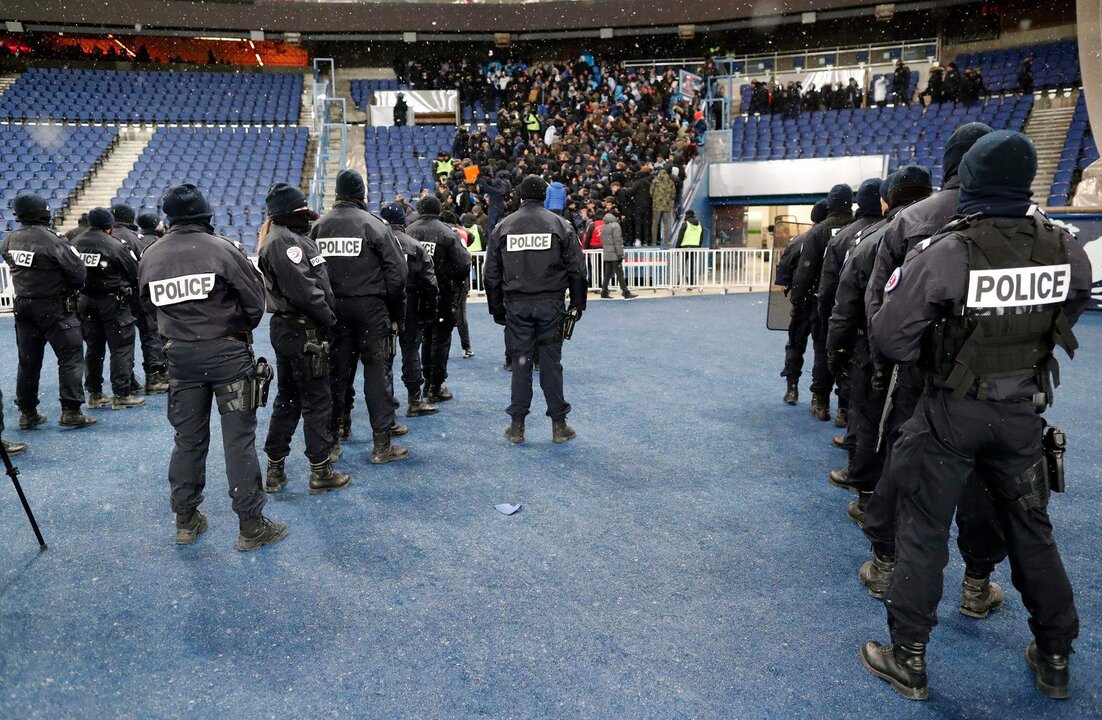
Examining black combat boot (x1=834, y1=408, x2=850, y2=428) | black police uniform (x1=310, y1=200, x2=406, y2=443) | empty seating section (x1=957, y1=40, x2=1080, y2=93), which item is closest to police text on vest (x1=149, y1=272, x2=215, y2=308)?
black police uniform (x1=310, y1=200, x2=406, y2=443)

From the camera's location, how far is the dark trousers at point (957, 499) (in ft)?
7.95

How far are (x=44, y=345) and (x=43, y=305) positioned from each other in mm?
351

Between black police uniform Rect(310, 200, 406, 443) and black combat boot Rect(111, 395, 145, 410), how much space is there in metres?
2.81

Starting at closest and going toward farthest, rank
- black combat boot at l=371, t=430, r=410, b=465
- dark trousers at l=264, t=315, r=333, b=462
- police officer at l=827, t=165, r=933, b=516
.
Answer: police officer at l=827, t=165, r=933, b=516 < dark trousers at l=264, t=315, r=333, b=462 < black combat boot at l=371, t=430, r=410, b=465

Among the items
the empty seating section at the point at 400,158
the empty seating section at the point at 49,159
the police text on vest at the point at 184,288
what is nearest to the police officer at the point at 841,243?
the police text on vest at the point at 184,288

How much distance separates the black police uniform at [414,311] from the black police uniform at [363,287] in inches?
37.2

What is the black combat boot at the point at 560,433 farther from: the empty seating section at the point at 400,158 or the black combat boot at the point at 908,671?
the empty seating section at the point at 400,158

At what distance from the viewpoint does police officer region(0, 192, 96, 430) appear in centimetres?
561

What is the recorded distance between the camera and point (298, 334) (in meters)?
4.27

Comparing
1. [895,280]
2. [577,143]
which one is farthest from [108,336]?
[577,143]

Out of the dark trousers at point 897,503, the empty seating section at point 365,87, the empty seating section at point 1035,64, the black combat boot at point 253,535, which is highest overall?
the empty seating section at point 365,87

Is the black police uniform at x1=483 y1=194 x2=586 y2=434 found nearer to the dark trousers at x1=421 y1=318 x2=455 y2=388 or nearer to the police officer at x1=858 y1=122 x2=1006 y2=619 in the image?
the dark trousers at x1=421 y1=318 x2=455 y2=388

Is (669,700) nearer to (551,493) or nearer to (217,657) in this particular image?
(217,657)

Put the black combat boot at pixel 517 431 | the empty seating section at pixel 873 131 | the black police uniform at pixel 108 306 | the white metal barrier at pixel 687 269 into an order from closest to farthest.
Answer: the black combat boot at pixel 517 431 → the black police uniform at pixel 108 306 → the white metal barrier at pixel 687 269 → the empty seating section at pixel 873 131
